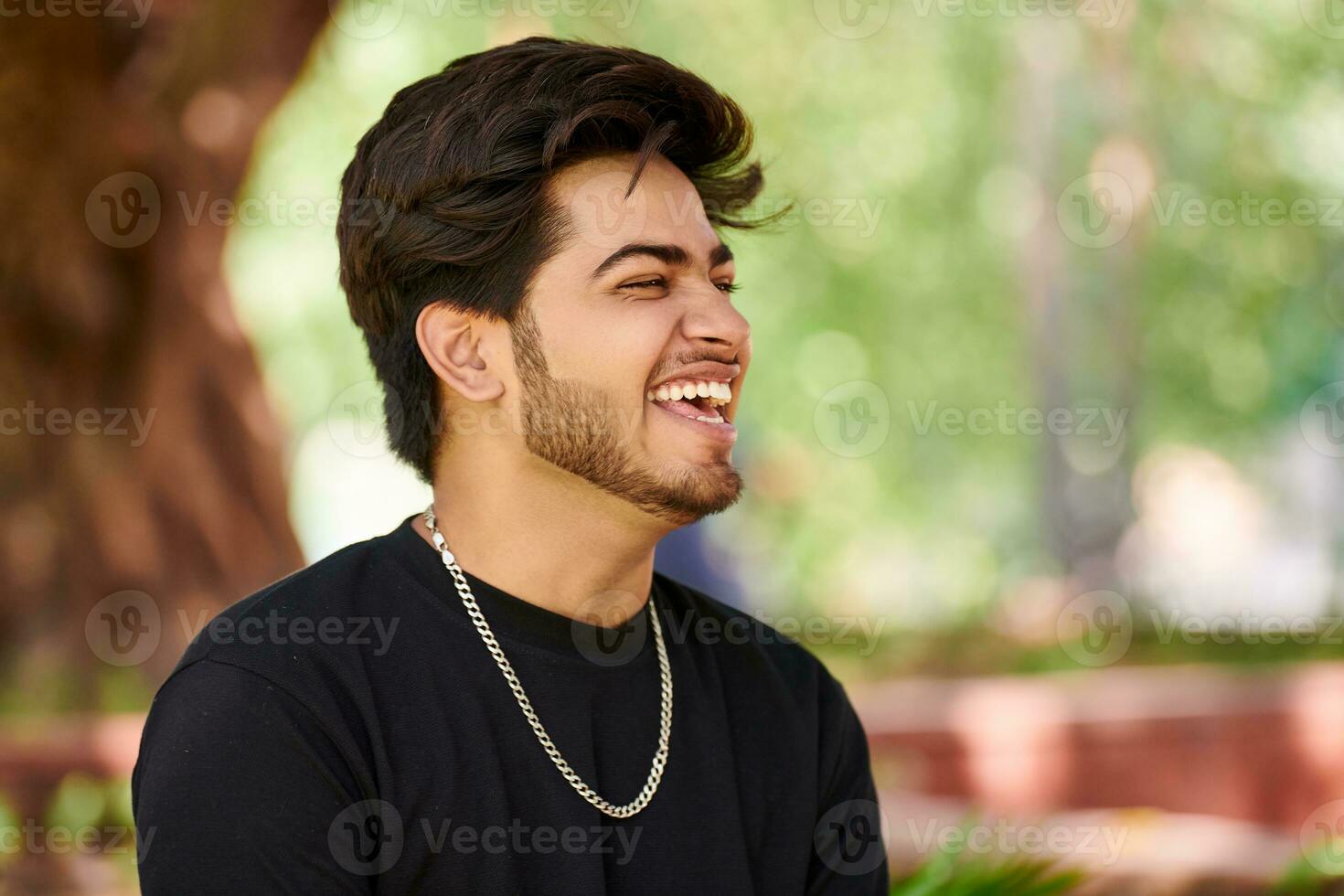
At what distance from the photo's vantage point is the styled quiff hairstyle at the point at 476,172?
7.72 ft

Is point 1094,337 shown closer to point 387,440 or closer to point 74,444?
point 74,444

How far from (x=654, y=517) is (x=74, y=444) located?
3.95 metres

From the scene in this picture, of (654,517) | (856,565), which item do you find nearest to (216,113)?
(654,517)

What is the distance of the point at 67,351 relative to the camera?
207 inches
